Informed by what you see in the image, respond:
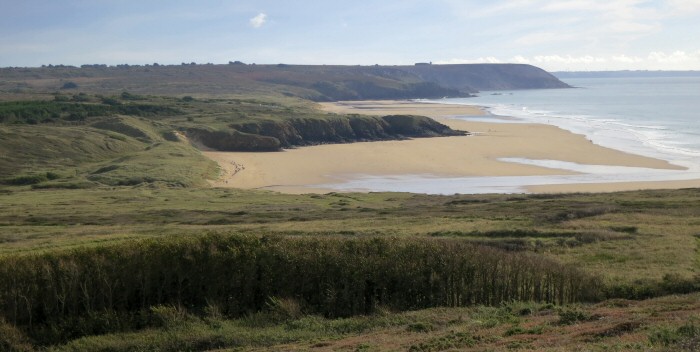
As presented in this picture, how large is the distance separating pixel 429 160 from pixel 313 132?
33.4 metres

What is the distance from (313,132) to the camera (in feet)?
376

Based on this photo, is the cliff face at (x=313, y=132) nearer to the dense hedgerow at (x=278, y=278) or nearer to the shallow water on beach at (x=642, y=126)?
the shallow water on beach at (x=642, y=126)

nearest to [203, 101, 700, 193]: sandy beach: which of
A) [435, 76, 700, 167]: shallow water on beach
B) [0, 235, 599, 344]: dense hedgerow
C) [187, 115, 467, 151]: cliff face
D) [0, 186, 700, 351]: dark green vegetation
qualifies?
[435, 76, 700, 167]: shallow water on beach

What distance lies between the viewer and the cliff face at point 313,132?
10238 centimetres

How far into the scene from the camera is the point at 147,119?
112 metres

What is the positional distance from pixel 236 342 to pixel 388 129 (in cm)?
9945

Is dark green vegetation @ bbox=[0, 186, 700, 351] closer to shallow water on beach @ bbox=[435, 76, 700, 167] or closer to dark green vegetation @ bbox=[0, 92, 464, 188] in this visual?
dark green vegetation @ bbox=[0, 92, 464, 188]

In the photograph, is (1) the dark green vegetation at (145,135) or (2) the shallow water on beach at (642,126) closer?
(1) the dark green vegetation at (145,135)

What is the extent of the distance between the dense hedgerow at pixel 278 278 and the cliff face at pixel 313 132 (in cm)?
7720

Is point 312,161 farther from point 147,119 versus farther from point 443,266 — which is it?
point 443,266

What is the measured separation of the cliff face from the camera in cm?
10238

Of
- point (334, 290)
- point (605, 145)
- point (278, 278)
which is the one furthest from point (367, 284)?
point (605, 145)

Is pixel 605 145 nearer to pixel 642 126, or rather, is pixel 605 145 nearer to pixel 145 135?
pixel 642 126

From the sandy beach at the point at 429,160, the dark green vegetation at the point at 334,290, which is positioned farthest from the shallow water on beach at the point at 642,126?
the dark green vegetation at the point at 334,290
